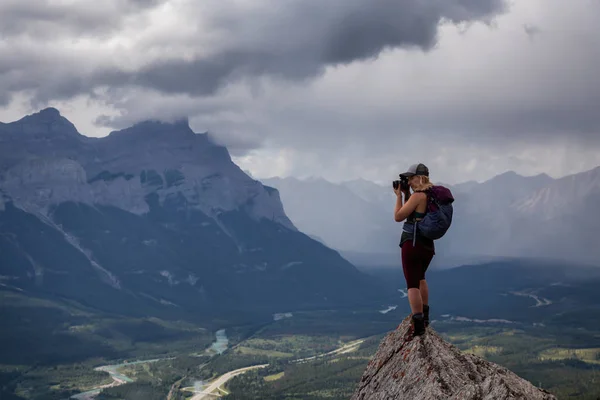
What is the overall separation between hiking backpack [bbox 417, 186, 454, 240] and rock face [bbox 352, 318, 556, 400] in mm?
2507

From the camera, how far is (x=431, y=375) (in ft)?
49.2

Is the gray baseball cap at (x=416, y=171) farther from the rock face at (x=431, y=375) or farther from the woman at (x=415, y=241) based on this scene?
the rock face at (x=431, y=375)

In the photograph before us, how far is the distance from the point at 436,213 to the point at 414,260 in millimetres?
1403

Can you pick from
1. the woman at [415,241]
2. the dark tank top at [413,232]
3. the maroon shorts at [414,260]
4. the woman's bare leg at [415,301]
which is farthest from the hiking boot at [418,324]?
the dark tank top at [413,232]

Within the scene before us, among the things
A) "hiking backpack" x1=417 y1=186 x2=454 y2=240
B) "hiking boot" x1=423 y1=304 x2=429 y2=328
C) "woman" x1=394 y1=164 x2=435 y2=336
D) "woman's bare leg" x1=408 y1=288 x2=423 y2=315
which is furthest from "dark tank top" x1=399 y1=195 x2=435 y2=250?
"hiking boot" x1=423 y1=304 x2=429 y2=328

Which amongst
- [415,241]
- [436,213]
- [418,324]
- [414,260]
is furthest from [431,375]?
[436,213]

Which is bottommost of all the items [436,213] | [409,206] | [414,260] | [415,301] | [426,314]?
[426,314]

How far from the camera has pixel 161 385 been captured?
598 feet

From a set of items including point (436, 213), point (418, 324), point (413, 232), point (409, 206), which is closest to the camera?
point (418, 324)

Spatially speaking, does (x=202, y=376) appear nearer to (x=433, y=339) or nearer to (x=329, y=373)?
(x=329, y=373)

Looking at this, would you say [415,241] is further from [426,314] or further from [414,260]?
[426,314]

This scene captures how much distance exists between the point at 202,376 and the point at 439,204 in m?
188

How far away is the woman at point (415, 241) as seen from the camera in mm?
17109

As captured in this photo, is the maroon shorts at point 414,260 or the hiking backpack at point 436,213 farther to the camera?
the maroon shorts at point 414,260
